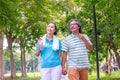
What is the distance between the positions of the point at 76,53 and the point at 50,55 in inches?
18.1

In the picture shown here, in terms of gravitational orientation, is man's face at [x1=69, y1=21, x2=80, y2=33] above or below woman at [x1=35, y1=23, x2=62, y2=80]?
above

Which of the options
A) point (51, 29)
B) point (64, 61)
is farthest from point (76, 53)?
point (51, 29)

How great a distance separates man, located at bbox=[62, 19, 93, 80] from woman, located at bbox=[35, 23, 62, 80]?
0.35ft

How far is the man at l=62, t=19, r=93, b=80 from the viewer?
5816 mm

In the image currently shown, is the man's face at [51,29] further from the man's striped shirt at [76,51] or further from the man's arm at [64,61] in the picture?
the man's arm at [64,61]

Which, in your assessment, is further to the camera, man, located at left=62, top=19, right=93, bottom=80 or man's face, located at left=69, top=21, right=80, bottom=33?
man's face, located at left=69, top=21, right=80, bottom=33

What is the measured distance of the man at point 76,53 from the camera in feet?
19.1

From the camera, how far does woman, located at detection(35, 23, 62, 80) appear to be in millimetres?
5812

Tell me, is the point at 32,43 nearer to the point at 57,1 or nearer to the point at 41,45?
the point at 57,1

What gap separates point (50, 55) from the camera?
5863 mm

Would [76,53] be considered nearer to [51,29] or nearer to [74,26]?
[74,26]

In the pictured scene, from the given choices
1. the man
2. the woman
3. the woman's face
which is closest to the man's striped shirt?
the man

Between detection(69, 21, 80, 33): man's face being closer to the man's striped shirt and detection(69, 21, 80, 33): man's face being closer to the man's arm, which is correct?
the man's striped shirt

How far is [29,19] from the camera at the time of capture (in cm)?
2283
